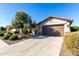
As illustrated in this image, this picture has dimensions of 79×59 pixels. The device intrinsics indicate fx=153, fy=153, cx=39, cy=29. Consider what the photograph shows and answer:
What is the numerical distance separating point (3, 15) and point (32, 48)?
1474 millimetres

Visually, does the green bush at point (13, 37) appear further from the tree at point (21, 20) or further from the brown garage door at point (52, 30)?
the brown garage door at point (52, 30)

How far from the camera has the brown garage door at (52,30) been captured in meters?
5.33

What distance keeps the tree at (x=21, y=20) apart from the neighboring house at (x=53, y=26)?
0.47m

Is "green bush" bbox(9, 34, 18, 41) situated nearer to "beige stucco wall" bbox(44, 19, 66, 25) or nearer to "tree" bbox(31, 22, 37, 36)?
"tree" bbox(31, 22, 37, 36)

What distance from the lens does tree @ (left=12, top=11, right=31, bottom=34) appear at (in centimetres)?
512

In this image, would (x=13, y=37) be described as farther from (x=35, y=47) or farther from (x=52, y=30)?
(x=52, y=30)

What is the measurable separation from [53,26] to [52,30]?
0.15 metres

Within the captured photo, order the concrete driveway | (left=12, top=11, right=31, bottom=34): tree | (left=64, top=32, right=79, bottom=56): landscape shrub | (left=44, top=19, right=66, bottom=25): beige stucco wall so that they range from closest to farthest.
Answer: (left=64, top=32, right=79, bottom=56): landscape shrub
the concrete driveway
(left=12, top=11, right=31, bottom=34): tree
(left=44, top=19, right=66, bottom=25): beige stucco wall

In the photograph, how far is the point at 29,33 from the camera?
5.28 metres

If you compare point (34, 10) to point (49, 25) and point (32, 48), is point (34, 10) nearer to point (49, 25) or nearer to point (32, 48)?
point (49, 25)

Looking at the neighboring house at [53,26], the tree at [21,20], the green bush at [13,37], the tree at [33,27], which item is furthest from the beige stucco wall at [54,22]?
the green bush at [13,37]

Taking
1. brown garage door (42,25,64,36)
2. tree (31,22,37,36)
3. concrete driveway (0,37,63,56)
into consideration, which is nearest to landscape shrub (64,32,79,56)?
concrete driveway (0,37,63,56)

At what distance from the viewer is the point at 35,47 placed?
203 inches

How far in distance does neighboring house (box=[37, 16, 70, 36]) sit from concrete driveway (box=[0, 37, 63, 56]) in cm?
23
